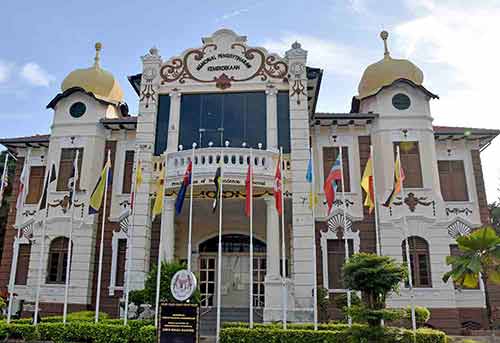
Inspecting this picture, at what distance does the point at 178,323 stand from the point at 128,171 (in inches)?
399

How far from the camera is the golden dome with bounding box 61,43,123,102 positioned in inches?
838

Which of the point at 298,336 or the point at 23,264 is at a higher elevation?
the point at 23,264

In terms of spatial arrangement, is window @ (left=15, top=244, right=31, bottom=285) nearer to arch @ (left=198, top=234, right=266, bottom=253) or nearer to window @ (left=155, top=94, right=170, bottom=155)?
arch @ (left=198, top=234, right=266, bottom=253)

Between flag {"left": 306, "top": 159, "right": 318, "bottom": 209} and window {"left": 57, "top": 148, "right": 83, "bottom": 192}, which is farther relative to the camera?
window {"left": 57, "top": 148, "right": 83, "bottom": 192}

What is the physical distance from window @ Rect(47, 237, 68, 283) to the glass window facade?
24.0ft

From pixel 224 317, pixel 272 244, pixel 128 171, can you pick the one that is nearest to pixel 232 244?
pixel 224 317

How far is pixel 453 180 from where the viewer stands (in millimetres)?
20000

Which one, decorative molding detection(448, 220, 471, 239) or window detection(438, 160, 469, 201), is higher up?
window detection(438, 160, 469, 201)

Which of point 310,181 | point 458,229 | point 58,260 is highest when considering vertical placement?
point 310,181

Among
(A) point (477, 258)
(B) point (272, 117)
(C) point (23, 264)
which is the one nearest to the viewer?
(A) point (477, 258)

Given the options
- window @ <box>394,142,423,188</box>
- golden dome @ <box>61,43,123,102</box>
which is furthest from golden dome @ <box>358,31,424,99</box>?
golden dome @ <box>61,43,123,102</box>

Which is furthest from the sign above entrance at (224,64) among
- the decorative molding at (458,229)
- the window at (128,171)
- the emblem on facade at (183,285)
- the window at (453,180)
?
the decorative molding at (458,229)

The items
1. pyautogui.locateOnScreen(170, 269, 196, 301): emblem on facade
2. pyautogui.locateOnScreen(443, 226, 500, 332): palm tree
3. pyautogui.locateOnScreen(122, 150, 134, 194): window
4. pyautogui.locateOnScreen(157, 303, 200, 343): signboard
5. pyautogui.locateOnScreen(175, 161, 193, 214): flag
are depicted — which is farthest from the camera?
pyautogui.locateOnScreen(122, 150, 134, 194): window

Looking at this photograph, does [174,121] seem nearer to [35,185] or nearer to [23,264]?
[35,185]
